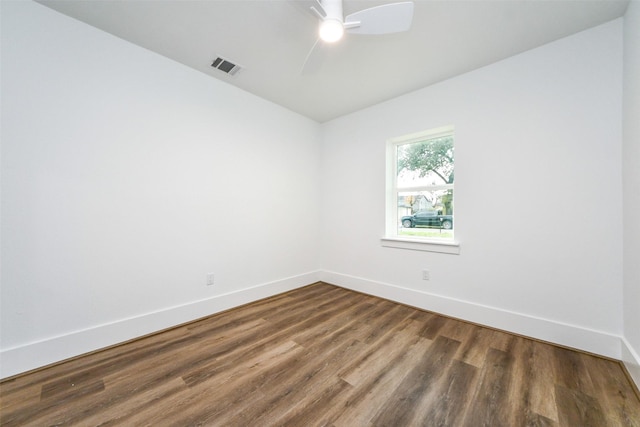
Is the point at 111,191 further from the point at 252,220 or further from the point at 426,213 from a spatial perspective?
the point at 426,213

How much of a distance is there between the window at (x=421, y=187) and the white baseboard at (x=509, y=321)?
2.16 ft

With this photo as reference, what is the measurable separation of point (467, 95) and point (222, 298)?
11.6 feet

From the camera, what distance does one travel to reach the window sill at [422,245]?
2.61 metres

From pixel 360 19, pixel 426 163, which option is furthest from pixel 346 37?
pixel 426 163

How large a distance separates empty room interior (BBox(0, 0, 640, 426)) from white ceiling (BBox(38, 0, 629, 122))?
2 centimetres

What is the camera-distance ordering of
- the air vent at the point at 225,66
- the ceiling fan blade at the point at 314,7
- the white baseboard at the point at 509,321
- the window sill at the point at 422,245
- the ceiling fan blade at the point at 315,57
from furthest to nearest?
1. the window sill at the point at 422,245
2. the air vent at the point at 225,66
3. the white baseboard at the point at 509,321
4. the ceiling fan blade at the point at 315,57
5. the ceiling fan blade at the point at 314,7

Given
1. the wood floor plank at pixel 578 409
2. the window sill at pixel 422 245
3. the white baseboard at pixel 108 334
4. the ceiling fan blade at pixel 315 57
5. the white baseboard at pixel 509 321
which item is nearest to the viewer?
the wood floor plank at pixel 578 409

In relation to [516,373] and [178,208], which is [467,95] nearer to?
[516,373]

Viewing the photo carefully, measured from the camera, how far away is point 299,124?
12.1ft

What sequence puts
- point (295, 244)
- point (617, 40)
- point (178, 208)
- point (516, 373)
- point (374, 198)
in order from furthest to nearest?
point (295, 244)
point (374, 198)
point (178, 208)
point (617, 40)
point (516, 373)

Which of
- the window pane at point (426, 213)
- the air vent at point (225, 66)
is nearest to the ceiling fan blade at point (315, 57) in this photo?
the air vent at point (225, 66)

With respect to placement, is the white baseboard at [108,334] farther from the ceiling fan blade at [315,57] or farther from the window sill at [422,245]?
the ceiling fan blade at [315,57]

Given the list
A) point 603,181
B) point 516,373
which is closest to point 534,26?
point 603,181

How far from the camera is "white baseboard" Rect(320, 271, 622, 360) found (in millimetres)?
1878
